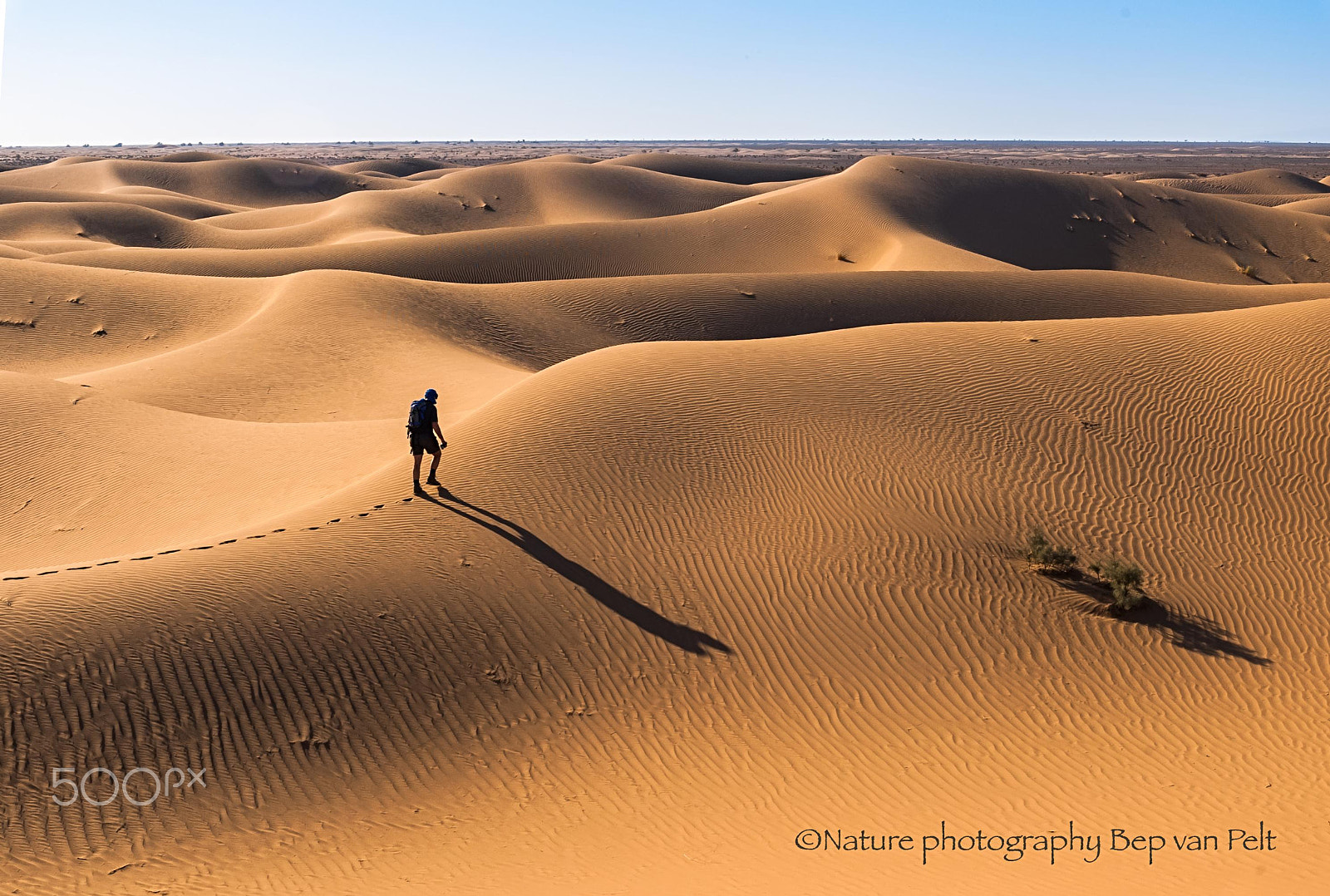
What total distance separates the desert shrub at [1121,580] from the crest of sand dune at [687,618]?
0.17 meters

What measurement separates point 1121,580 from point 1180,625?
28.7 inches

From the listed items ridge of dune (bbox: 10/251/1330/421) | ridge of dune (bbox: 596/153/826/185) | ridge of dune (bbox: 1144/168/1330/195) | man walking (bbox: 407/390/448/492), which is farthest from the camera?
ridge of dune (bbox: 596/153/826/185)

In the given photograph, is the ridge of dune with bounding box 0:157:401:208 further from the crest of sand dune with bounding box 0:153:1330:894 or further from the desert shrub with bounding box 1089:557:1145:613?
the desert shrub with bounding box 1089:557:1145:613

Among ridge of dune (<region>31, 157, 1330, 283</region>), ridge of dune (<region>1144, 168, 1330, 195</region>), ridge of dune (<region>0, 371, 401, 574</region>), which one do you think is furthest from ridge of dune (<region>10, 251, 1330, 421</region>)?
ridge of dune (<region>1144, 168, 1330, 195</region>)

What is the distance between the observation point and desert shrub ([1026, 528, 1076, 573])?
35.6ft

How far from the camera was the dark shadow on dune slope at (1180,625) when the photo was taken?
33.0 feet

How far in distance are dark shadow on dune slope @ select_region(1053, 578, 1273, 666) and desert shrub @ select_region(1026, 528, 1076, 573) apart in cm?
15

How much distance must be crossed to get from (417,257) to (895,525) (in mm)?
30161

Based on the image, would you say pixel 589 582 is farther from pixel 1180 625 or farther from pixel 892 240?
pixel 892 240

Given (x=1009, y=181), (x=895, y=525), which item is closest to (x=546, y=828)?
(x=895, y=525)

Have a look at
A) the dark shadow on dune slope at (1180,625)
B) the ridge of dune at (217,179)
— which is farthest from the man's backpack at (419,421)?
the ridge of dune at (217,179)

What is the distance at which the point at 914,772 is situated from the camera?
27.0ft

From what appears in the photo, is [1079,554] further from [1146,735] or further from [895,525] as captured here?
[1146,735]
